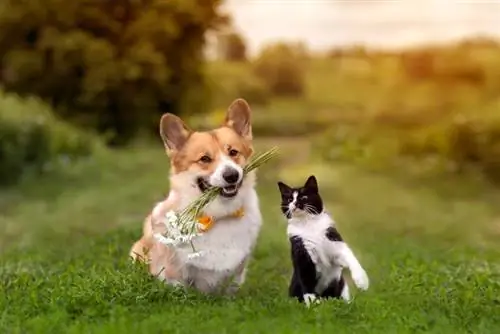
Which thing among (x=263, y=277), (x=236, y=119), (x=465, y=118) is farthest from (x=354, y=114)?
(x=236, y=119)

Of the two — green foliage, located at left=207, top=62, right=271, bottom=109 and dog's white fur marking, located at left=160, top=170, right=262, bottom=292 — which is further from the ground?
green foliage, located at left=207, top=62, right=271, bottom=109

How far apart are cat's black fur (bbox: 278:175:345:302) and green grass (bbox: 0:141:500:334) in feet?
0.26

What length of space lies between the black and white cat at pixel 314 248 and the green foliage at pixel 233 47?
8.75 feet

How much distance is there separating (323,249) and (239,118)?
0.51m

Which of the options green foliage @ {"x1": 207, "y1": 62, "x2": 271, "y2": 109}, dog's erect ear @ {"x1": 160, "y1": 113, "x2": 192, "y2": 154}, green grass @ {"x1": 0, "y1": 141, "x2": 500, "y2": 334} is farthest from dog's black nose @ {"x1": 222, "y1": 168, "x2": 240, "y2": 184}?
green foliage @ {"x1": 207, "y1": 62, "x2": 271, "y2": 109}

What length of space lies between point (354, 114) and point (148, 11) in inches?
51.3

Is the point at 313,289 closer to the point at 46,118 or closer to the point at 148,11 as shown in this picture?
the point at 148,11

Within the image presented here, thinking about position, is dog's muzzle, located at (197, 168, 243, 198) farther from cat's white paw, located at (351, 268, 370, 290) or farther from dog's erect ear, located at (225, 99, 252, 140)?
cat's white paw, located at (351, 268, 370, 290)

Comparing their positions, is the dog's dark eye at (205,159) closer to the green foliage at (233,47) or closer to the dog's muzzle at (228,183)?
the dog's muzzle at (228,183)

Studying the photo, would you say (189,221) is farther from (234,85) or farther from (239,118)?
(234,85)

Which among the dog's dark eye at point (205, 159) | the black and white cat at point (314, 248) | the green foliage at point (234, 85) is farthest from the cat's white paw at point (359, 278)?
the green foliage at point (234, 85)

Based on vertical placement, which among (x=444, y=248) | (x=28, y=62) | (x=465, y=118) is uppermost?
(x=28, y=62)

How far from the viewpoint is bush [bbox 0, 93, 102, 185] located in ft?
19.1

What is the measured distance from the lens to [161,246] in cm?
316
